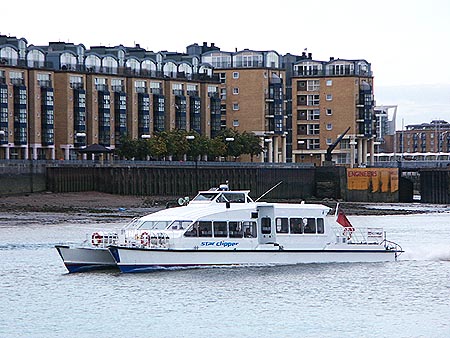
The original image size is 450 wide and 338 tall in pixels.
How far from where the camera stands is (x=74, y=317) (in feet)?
142

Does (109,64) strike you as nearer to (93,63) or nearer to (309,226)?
(93,63)

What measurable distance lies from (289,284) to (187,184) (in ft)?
217

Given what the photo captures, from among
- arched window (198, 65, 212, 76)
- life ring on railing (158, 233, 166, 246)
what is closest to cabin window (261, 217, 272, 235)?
life ring on railing (158, 233, 166, 246)

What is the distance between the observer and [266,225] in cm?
5309

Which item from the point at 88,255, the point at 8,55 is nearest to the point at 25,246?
the point at 88,255

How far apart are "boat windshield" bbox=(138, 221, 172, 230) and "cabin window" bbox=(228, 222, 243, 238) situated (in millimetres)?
2716

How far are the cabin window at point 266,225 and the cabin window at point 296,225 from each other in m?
1.14

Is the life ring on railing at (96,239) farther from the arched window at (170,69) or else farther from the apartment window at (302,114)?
the apartment window at (302,114)

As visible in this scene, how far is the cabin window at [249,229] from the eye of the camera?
52.6m

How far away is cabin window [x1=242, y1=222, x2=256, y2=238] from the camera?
52562mm

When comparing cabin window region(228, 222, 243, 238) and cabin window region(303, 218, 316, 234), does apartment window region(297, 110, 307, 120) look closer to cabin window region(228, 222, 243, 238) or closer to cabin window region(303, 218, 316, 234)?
cabin window region(303, 218, 316, 234)

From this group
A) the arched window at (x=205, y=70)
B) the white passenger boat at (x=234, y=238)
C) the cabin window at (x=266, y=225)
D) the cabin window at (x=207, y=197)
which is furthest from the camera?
the arched window at (x=205, y=70)

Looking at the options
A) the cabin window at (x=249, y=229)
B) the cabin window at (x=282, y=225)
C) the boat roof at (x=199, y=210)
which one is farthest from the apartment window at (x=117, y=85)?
the cabin window at (x=249, y=229)

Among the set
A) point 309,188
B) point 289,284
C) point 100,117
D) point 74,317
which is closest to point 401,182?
point 309,188
